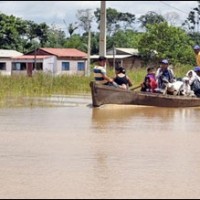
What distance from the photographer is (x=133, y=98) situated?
14797 mm

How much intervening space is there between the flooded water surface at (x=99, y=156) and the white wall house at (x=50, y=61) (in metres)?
39.4

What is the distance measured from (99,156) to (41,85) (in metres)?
14.1

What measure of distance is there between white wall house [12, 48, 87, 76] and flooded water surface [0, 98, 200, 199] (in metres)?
39.4

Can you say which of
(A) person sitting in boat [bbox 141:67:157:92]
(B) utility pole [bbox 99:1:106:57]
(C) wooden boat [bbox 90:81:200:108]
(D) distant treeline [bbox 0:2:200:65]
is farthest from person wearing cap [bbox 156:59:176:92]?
(D) distant treeline [bbox 0:2:200:65]

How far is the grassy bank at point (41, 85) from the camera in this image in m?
19.2

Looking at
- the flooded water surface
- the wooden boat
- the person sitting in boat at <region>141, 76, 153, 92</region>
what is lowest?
the flooded water surface

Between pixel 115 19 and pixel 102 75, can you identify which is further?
pixel 115 19

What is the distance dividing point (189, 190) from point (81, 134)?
4.04 m

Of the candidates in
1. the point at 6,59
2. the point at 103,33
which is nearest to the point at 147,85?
the point at 103,33

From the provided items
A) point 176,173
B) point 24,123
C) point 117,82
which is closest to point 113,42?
point 117,82

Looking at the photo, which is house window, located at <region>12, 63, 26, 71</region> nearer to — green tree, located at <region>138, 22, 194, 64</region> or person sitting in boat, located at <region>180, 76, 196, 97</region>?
green tree, located at <region>138, 22, 194, 64</region>

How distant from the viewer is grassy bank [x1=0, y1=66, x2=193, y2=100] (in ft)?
62.8

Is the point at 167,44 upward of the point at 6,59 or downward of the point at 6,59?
upward

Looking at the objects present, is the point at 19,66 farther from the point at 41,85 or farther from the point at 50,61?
the point at 41,85
